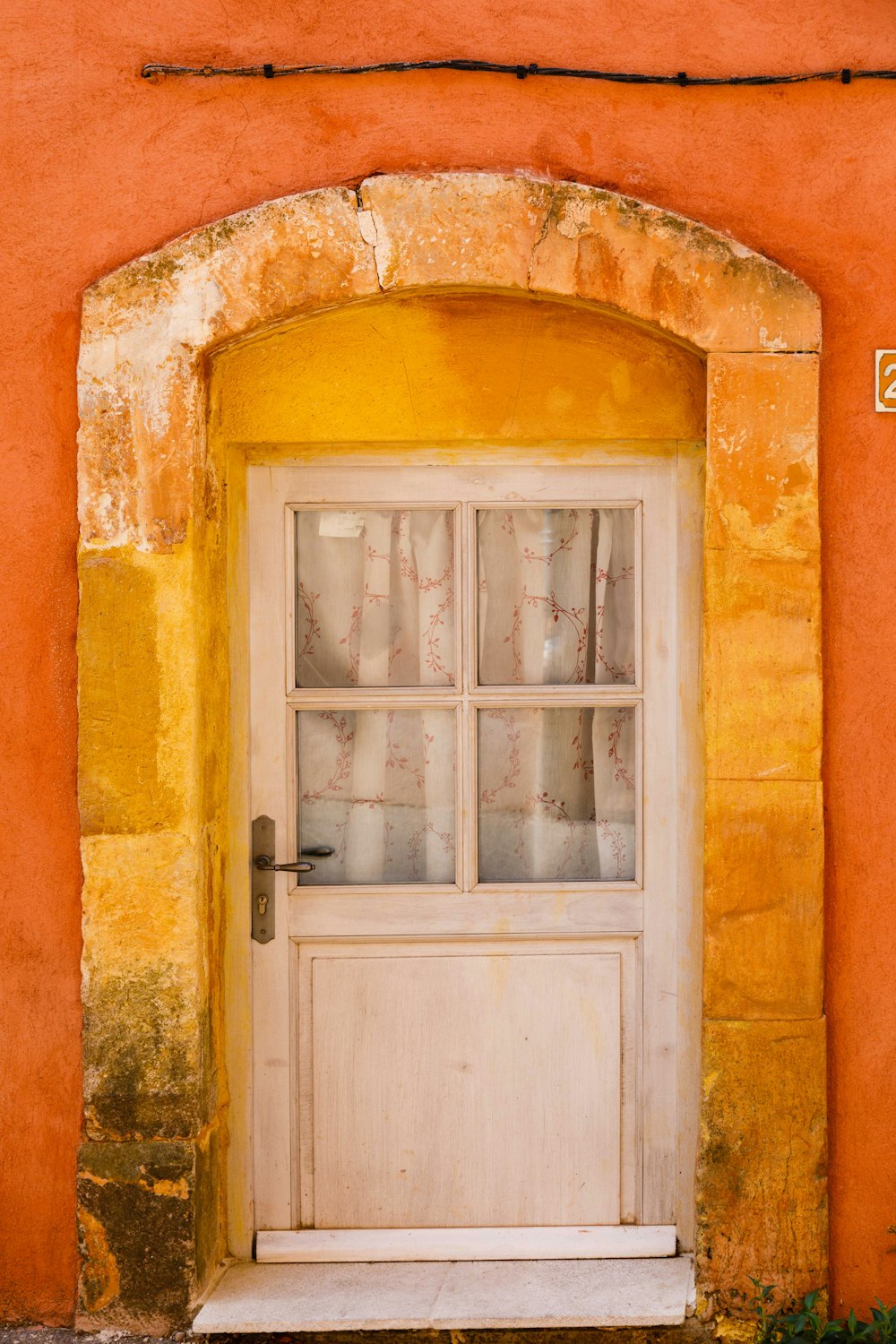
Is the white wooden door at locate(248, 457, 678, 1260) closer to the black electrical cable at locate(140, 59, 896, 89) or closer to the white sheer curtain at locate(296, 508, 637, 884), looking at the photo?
the white sheer curtain at locate(296, 508, 637, 884)

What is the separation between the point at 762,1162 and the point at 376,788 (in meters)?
1.32

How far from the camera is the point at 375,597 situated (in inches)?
121

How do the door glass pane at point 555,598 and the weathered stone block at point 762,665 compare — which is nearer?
the weathered stone block at point 762,665

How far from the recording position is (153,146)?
2713 millimetres

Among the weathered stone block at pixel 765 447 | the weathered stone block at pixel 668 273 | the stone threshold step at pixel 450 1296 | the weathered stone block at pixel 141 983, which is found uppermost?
the weathered stone block at pixel 668 273

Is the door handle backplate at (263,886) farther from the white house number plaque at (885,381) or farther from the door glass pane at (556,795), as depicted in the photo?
the white house number plaque at (885,381)

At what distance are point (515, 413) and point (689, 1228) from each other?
215 cm

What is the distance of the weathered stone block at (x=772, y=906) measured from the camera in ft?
8.93

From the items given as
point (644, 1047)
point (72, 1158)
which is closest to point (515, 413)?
point (644, 1047)

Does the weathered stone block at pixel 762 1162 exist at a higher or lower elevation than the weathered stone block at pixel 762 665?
lower

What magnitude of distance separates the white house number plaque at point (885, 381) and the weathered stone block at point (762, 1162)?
1.47m

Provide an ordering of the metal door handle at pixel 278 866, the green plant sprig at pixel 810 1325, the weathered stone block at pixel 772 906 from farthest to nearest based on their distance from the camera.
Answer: the metal door handle at pixel 278 866, the weathered stone block at pixel 772 906, the green plant sprig at pixel 810 1325

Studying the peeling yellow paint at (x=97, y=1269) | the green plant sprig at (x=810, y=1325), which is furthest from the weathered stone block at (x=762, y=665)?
the peeling yellow paint at (x=97, y=1269)

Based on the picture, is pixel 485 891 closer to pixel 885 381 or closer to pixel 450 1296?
pixel 450 1296
